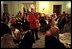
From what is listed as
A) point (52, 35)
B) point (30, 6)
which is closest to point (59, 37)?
point (52, 35)

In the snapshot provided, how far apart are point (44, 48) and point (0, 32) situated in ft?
1.34

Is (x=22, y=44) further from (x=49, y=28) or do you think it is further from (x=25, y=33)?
(x=49, y=28)

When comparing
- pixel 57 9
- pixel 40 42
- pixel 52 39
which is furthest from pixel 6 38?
pixel 57 9

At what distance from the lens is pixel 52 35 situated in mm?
2324

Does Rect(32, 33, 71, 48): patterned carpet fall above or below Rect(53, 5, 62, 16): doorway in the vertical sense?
below

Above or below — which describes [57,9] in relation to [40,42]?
above

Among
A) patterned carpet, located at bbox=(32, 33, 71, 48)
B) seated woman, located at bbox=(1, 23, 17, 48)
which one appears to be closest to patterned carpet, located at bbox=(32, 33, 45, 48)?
patterned carpet, located at bbox=(32, 33, 71, 48)

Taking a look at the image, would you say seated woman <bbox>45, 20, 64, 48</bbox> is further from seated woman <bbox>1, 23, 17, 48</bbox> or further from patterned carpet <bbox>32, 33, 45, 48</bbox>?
seated woman <bbox>1, 23, 17, 48</bbox>

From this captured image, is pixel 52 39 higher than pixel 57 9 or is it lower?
lower

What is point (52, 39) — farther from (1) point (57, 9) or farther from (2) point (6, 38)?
(2) point (6, 38)

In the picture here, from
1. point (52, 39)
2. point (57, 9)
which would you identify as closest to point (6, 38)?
point (52, 39)

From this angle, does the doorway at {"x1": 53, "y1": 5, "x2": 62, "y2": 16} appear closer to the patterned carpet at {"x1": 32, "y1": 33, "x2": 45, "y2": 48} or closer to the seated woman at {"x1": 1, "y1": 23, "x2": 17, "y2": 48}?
the patterned carpet at {"x1": 32, "y1": 33, "x2": 45, "y2": 48}

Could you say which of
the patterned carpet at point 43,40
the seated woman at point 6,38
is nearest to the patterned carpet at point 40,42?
the patterned carpet at point 43,40

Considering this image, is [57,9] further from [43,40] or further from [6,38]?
[6,38]
